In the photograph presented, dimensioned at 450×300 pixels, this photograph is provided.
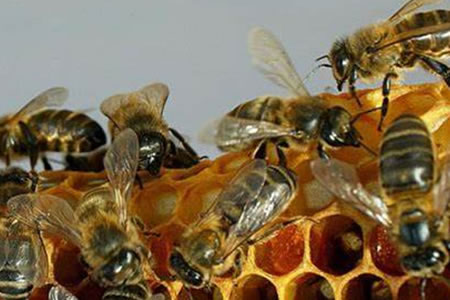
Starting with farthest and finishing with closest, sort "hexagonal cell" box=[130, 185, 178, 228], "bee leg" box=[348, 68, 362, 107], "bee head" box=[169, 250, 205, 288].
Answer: "hexagonal cell" box=[130, 185, 178, 228]
"bee leg" box=[348, 68, 362, 107]
"bee head" box=[169, 250, 205, 288]

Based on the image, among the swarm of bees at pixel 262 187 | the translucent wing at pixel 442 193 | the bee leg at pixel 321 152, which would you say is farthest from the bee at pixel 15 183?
the translucent wing at pixel 442 193

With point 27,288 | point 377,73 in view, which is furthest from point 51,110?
point 377,73

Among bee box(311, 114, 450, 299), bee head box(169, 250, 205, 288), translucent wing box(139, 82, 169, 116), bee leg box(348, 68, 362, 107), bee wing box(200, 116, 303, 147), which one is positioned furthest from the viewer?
translucent wing box(139, 82, 169, 116)

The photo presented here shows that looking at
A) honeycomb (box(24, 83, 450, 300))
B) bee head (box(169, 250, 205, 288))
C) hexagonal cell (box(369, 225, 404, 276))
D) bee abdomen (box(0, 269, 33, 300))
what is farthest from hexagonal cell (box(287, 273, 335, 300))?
bee abdomen (box(0, 269, 33, 300))

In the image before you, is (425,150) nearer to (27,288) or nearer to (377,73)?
(377,73)

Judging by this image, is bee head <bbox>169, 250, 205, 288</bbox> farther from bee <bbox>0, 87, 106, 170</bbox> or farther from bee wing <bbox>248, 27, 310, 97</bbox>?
bee <bbox>0, 87, 106, 170</bbox>

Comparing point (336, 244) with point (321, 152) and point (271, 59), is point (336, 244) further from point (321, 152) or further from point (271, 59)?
point (271, 59)

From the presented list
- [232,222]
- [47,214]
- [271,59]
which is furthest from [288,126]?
[47,214]

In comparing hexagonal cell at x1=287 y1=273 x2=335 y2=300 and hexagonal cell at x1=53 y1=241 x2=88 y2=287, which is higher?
hexagonal cell at x1=53 y1=241 x2=88 y2=287

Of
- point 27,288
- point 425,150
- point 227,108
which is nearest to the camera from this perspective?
point 425,150
